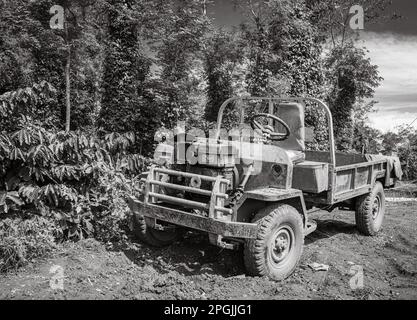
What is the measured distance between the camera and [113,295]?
408 cm

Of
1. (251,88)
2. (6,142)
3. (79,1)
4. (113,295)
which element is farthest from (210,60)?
(113,295)

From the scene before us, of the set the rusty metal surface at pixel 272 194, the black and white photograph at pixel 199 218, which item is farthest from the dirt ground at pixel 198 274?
the rusty metal surface at pixel 272 194

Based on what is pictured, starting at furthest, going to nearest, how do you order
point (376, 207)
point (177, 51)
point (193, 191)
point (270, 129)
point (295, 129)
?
point (177, 51)
point (376, 207)
point (295, 129)
point (270, 129)
point (193, 191)

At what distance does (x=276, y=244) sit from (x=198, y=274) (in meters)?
0.98

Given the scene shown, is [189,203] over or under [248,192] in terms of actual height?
under

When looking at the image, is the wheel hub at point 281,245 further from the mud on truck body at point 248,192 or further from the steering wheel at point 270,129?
the steering wheel at point 270,129

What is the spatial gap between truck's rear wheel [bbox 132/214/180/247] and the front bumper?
0.51m

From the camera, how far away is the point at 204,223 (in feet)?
14.3

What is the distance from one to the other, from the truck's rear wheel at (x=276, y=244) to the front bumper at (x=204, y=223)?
0.15 metres

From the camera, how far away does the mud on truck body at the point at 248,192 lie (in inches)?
174

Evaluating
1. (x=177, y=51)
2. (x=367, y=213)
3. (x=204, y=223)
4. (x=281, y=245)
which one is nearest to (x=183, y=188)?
(x=204, y=223)

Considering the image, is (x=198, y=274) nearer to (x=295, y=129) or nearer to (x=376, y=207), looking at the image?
(x=295, y=129)
